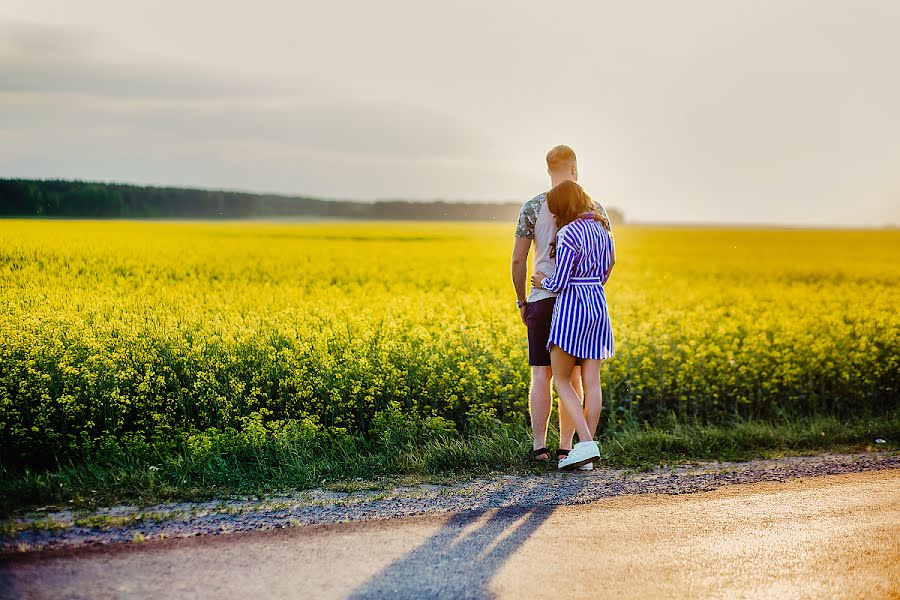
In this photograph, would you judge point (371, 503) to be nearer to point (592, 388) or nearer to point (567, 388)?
point (567, 388)

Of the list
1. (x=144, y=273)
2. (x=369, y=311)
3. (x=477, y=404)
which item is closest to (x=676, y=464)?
(x=477, y=404)

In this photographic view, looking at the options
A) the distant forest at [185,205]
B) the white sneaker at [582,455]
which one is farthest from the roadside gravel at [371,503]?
the distant forest at [185,205]

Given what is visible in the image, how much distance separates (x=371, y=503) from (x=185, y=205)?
10.8 metres

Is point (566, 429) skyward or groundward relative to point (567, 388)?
groundward

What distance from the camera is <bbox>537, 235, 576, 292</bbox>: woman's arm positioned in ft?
19.9

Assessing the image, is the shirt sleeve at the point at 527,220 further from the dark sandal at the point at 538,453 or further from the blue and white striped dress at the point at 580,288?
the dark sandal at the point at 538,453

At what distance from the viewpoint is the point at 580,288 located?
20.3 ft

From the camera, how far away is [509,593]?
12.9ft

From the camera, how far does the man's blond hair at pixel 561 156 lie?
618cm

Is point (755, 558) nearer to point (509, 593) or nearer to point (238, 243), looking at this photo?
point (509, 593)

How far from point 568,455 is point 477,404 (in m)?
1.59

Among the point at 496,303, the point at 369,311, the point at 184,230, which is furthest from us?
the point at 184,230

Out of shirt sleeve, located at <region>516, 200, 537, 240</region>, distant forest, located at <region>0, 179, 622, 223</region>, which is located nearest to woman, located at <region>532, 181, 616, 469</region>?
shirt sleeve, located at <region>516, 200, 537, 240</region>

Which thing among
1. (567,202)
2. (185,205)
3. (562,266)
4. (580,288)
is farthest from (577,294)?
(185,205)
